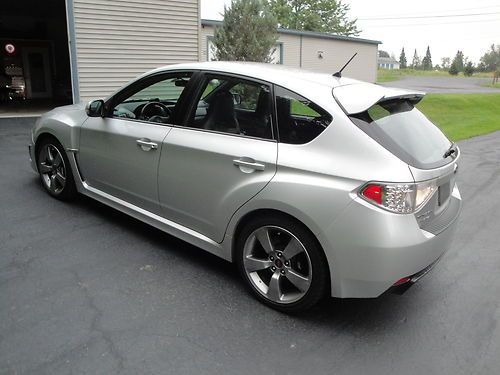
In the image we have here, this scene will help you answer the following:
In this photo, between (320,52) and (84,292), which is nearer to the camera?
(84,292)

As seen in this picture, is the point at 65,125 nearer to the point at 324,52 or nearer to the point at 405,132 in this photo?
the point at 405,132

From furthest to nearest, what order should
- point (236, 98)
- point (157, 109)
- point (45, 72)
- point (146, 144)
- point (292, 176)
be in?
point (45, 72)
point (157, 109)
point (146, 144)
point (236, 98)
point (292, 176)

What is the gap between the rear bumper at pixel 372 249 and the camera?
2643mm

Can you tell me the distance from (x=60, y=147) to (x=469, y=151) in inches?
332

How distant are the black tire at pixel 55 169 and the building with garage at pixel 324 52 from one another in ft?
60.9

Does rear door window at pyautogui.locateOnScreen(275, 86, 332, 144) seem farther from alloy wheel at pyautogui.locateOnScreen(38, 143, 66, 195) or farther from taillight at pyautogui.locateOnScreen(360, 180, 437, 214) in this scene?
alloy wheel at pyautogui.locateOnScreen(38, 143, 66, 195)

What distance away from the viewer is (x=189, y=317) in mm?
2990

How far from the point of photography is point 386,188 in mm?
2643

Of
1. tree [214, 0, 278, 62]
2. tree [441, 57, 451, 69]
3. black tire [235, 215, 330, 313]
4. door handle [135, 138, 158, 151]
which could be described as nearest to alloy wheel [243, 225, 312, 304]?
black tire [235, 215, 330, 313]

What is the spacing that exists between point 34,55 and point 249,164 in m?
19.3

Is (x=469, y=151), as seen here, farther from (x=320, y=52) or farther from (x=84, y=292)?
(x=320, y=52)

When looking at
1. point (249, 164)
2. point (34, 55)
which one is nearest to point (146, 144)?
point (249, 164)

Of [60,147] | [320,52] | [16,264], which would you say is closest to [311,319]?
[16,264]

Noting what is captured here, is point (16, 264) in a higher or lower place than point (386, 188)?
lower
